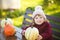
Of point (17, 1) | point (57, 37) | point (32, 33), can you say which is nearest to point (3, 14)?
point (17, 1)

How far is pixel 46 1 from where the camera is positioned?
1988 millimetres

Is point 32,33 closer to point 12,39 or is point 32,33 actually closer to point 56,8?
point 12,39

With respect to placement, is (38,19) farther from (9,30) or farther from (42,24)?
(9,30)

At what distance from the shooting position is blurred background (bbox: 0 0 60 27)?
6.33 feet

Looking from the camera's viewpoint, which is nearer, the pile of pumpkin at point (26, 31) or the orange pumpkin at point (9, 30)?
the pile of pumpkin at point (26, 31)

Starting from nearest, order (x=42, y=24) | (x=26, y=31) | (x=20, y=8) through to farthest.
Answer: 1. (x=26, y=31)
2. (x=42, y=24)
3. (x=20, y=8)

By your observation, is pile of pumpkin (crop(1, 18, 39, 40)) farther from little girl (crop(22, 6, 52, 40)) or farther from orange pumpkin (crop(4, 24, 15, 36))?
little girl (crop(22, 6, 52, 40))

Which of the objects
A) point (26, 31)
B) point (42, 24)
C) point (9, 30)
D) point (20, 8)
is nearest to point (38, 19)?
point (42, 24)

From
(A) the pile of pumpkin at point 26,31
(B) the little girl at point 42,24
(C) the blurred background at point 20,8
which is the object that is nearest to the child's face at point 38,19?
(B) the little girl at point 42,24

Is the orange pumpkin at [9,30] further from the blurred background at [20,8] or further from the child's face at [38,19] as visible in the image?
the blurred background at [20,8]

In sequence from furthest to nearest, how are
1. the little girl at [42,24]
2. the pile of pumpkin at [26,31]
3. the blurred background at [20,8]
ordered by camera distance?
the blurred background at [20,8] → the little girl at [42,24] → the pile of pumpkin at [26,31]

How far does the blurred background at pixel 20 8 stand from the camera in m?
1.93

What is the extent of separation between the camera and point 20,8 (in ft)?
9.52

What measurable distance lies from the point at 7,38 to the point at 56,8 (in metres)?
0.71
